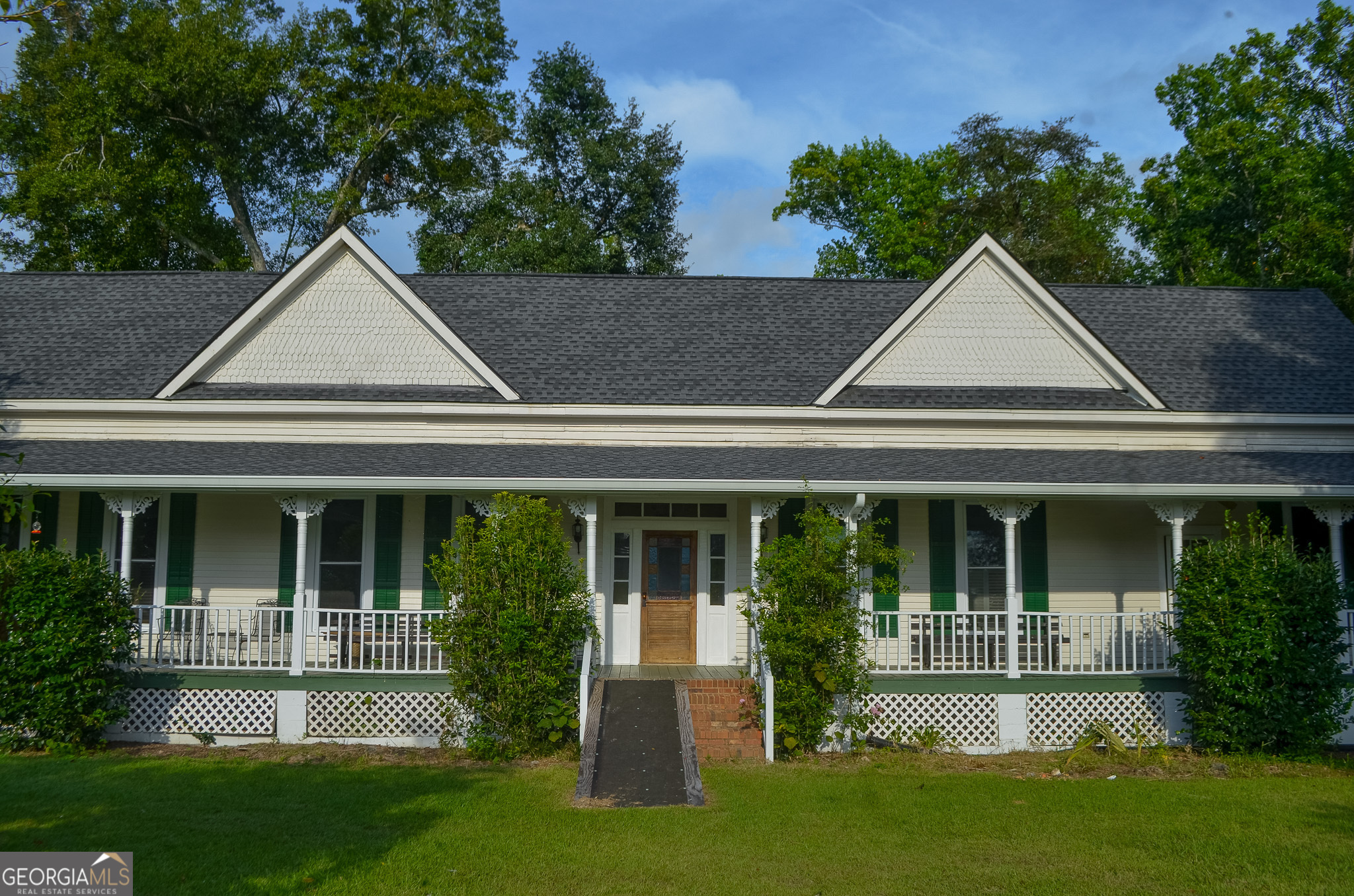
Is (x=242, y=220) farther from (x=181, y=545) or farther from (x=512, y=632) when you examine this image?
(x=512, y=632)

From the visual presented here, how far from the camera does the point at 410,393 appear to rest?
1519 cm

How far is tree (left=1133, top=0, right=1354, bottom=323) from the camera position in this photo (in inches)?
1118

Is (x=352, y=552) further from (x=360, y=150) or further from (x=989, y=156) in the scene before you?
(x=989, y=156)

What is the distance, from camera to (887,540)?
14.4 metres

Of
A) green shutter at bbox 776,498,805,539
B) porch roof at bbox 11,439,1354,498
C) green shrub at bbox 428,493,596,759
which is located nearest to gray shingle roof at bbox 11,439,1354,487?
porch roof at bbox 11,439,1354,498

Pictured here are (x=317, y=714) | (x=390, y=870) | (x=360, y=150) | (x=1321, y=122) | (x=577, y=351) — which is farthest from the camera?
(x=360, y=150)

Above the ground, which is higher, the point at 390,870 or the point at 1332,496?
the point at 1332,496

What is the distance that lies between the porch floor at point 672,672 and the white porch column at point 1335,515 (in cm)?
751

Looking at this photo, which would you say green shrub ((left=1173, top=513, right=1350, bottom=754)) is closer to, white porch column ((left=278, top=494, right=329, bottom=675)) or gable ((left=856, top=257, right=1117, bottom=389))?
A: gable ((left=856, top=257, right=1117, bottom=389))

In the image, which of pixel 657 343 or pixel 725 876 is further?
pixel 657 343

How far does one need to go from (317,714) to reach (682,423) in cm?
623

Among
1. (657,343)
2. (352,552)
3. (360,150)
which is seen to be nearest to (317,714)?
(352,552)

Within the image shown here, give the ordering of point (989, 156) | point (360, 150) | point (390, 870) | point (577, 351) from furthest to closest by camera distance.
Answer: point (989, 156)
point (360, 150)
point (577, 351)
point (390, 870)

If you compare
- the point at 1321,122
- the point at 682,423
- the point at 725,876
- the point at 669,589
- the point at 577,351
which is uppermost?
the point at 1321,122
